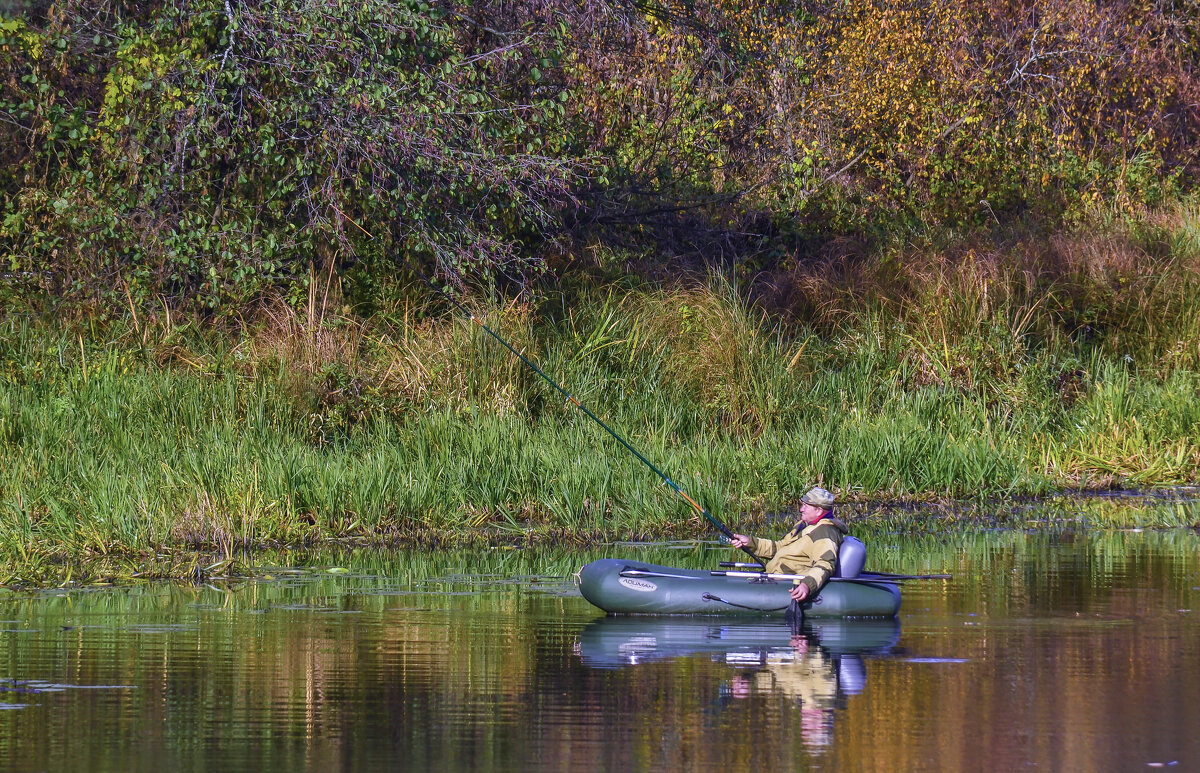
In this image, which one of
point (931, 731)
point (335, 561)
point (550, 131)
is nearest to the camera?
point (931, 731)

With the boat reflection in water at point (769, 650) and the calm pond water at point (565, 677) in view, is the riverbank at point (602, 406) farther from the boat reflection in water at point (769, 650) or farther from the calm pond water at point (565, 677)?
the boat reflection in water at point (769, 650)

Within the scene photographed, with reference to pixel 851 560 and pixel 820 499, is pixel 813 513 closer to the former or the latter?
pixel 820 499

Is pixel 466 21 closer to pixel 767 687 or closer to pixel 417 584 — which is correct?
pixel 417 584

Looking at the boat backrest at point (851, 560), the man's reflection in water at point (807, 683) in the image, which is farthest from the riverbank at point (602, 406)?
the man's reflection in water at point (807, 683)

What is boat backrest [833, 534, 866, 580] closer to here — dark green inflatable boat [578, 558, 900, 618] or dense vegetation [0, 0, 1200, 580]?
dark green inflatable boat [578, 558, 900, 618]

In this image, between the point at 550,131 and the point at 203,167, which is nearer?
the point at 203,167

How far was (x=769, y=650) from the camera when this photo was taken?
9.67 metres

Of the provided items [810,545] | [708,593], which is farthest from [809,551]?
[708,593]

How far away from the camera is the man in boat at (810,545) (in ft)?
34.5

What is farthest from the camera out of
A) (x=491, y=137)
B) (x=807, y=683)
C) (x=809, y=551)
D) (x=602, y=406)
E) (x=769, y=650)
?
(x=491, y=137)

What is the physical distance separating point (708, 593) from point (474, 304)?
7641mm

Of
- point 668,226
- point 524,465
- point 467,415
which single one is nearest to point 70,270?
point 467,415

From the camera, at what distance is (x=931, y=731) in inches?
293

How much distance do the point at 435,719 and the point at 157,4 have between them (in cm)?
1215
